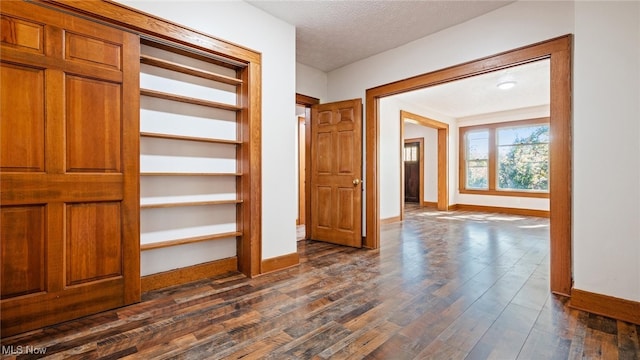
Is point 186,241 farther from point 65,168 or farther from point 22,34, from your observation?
point 22,34

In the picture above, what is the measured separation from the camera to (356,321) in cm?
196

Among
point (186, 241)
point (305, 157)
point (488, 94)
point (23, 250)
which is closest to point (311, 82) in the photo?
point (305, 157)

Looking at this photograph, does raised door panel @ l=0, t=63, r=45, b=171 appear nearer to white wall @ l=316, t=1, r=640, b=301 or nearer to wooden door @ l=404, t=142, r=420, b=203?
white wall @ l=316, t=1, r=640, b=301

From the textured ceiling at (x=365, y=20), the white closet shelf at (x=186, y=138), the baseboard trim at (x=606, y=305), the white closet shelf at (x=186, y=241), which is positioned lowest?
the baseboard trim at (x=606, y=305)

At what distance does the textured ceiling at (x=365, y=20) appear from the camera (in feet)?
9.20

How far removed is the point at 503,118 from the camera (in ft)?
24.8

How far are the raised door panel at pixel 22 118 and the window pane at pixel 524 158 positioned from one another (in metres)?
8.98

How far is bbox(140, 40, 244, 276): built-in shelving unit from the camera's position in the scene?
8.07 feet

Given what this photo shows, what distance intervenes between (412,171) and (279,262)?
25.2ft

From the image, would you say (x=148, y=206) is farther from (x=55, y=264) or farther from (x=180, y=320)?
(x=180, y=320)

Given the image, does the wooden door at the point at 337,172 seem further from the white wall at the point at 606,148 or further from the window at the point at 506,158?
the window at the point at 506,158

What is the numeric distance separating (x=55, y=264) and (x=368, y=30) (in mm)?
3637

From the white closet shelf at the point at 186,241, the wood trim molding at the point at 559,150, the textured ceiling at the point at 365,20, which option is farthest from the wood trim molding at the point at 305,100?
the wood trim molding at the point at 559,150

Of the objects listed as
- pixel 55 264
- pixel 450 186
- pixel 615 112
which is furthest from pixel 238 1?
pixel 450 186
